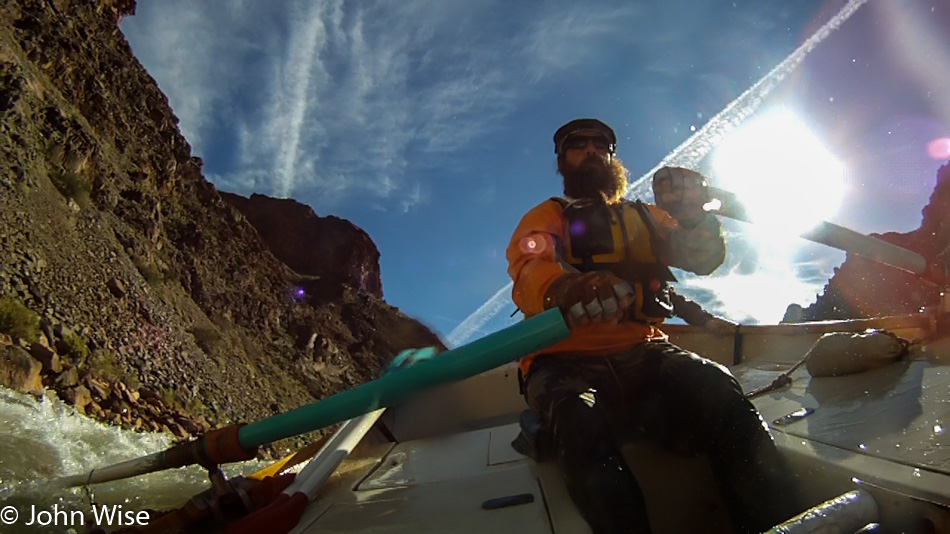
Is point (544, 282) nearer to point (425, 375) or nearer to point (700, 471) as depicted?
point (425, 375)

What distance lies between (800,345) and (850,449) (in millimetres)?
2505

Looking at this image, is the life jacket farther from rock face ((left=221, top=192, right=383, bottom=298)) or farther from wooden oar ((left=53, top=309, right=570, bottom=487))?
rock face ((left=221, top=192, right=383, bottom=298))

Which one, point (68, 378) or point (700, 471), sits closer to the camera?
point (700, 471)

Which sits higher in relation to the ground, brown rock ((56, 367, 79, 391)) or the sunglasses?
brown rock ((56, 367, 79, 391))

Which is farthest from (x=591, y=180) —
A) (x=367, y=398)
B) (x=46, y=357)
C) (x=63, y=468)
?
(x=46, y=357)

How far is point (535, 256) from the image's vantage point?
2324mm

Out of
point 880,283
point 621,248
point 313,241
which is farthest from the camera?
point 880,283

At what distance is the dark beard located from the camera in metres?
3.08

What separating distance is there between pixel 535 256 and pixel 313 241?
54603 mm

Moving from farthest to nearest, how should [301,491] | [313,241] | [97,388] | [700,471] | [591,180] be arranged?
[313,241] < [97,388] < [591,180] < [301,491] < [700,471]

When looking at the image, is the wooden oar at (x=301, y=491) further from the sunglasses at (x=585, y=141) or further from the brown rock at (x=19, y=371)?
the brown rock at (x=19, y=371)

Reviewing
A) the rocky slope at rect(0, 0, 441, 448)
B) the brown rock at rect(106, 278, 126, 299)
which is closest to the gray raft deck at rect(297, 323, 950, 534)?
the rocky slope at rect(0, 0, 441, 448)

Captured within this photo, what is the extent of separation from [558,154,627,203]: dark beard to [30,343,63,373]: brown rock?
1202 cm

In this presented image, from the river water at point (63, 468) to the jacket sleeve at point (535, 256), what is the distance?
2.55 meters
